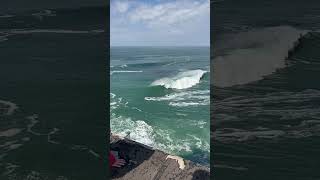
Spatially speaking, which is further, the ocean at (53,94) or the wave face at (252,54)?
the ocean at (53,94)

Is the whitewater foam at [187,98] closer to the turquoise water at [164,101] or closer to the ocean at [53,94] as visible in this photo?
the turquoise water at [164,101]

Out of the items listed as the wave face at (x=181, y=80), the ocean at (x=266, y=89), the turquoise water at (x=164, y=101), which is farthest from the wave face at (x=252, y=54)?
the wave face at (x=181, y=80)

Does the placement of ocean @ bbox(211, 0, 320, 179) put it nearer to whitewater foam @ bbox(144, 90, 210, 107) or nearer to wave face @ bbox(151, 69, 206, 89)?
whitewater foam @ bbox(144, 90, 210, 107)

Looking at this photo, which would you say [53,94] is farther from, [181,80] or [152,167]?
[181,80]

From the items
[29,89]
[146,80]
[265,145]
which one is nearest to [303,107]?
[265,145]

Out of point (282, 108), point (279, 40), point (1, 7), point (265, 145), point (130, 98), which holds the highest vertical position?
point (1, 7)

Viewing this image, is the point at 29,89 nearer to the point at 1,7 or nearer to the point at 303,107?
the point at 1,7

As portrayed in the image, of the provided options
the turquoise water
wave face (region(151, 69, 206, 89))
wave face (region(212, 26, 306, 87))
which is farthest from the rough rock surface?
wave face (region(151, 69, 206, 89))
